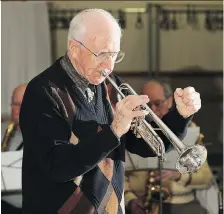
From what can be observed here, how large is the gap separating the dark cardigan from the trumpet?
4 centimetres

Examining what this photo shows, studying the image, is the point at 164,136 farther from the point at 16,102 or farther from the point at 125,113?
the point at 16,102

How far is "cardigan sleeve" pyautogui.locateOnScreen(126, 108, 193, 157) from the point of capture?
1.23 m

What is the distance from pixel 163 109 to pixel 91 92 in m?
1.44

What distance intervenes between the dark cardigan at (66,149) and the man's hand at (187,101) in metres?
0.03

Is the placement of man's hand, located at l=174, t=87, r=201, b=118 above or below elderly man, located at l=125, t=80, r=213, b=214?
above

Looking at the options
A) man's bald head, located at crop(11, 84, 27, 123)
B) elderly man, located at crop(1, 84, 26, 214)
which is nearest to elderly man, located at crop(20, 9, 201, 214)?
elderly man, located at crop(1, 84, 26, 214)

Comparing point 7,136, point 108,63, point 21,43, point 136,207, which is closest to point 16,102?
point 7,136

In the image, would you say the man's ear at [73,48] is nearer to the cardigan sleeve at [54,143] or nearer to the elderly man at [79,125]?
the elderly man at [79,125]

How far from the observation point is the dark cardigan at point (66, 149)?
3.31ft

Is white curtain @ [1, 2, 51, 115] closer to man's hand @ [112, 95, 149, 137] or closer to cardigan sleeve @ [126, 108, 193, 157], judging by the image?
cardigan sleeve @ [126, 108, 193, 157]

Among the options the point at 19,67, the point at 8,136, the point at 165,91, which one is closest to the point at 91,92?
the point at 8,136

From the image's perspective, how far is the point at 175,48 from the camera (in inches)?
180

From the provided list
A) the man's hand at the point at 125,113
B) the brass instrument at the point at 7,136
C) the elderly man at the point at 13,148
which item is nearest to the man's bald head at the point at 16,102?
the elderly man at the point at 13,148

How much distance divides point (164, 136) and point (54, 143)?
345 millimetres
